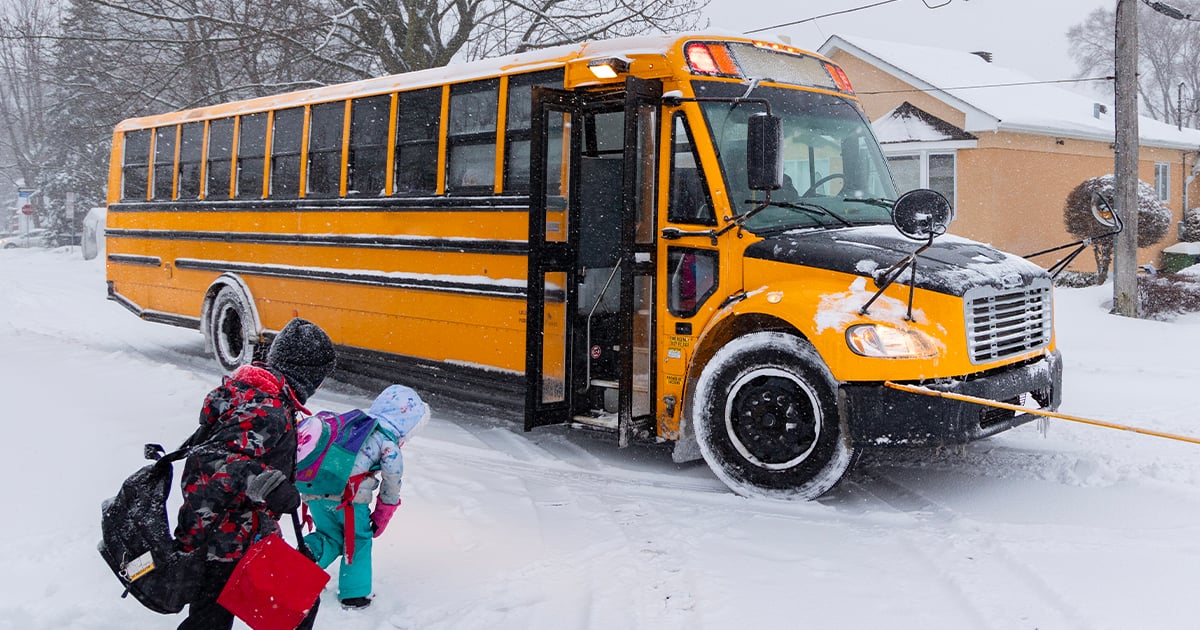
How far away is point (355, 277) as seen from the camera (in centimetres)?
842

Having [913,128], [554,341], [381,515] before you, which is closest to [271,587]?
[381,515]

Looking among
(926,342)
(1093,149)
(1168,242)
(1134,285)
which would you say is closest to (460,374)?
(926,342)

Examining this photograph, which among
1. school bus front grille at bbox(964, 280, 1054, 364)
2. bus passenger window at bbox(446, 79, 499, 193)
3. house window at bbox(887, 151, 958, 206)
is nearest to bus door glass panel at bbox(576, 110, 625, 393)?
bus passenger window at bbox(446, 79, 499, 193)

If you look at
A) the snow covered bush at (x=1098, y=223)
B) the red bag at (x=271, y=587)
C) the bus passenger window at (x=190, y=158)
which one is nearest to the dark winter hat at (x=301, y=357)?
the red bag at (x=271, y=587)

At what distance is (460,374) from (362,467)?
3563 mm

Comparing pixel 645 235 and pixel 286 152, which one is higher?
pixel 286 152

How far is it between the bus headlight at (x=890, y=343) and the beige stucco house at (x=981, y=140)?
53.5ft

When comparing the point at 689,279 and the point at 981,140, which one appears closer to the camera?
the point at 689,279

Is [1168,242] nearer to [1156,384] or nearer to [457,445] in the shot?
[1156,384]

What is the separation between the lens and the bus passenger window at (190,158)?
10.3m

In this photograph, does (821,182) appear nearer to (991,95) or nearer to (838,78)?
(838,78)

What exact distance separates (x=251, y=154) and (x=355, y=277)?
2.04m

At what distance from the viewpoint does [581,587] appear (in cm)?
435

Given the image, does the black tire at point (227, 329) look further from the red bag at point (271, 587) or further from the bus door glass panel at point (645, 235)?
the red bag at point (271, 587)
